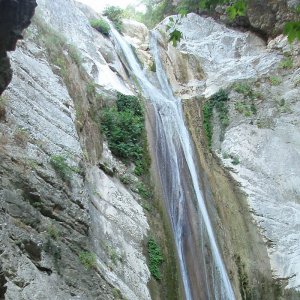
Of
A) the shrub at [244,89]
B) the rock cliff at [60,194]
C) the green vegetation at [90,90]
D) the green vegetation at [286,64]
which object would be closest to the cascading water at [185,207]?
the rock cliff at [60,194]

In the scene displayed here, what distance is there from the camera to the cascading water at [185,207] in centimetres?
1272

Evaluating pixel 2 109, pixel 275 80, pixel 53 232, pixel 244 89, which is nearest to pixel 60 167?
pixel 2 109

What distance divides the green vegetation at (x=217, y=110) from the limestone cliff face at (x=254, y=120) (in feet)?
0.67

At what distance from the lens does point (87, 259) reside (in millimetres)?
8367

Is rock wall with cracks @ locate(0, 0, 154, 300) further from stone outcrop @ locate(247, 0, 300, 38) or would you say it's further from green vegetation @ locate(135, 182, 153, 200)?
stone outcrop @ locate(247, 0, 300, 38)

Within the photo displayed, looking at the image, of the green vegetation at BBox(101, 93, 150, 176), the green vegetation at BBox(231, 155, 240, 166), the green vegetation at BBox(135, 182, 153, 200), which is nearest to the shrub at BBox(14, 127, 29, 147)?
the green vegetation at BBox(135, 182, 153, 200)

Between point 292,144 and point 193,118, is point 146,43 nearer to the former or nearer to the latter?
point 193,118

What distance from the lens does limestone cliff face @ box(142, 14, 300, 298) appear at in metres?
15.1

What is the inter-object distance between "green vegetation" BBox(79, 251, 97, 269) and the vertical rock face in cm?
366

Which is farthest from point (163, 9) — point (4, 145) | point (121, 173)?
point (4, 145)

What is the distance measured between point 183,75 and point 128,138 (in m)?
8.51

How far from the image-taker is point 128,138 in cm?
1536

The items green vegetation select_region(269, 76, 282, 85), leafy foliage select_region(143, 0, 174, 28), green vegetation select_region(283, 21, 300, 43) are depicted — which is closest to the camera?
green vegetation select_region(283, 21, 300, 43)

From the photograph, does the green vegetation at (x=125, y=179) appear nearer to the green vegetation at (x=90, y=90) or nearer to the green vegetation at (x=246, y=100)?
the green vegetation at (x=90, y=90)
